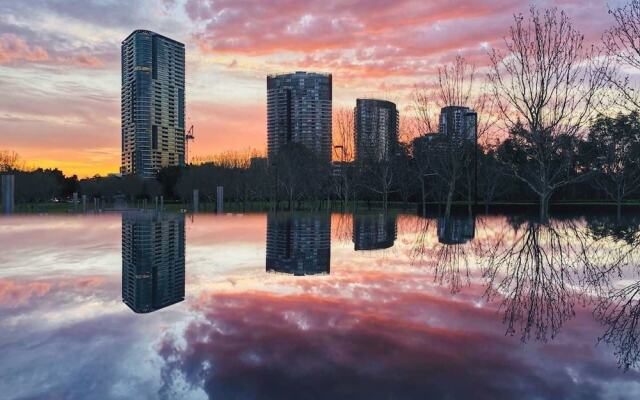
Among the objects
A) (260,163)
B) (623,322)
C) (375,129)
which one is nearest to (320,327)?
(623,322)

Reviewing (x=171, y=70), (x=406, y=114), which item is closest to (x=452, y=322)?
(x=406, y=114)

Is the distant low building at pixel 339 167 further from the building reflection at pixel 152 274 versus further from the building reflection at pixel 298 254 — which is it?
the building reflection at pixel 152 274

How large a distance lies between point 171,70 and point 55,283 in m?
108

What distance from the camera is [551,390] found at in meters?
4.07

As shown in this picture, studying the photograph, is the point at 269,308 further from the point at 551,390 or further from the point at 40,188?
the point at 40,188

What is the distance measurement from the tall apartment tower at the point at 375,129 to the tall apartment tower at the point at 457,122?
8200mm

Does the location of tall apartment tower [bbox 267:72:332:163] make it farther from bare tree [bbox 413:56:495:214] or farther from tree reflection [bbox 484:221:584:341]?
tree reflection [bbox 484:221:584:341]

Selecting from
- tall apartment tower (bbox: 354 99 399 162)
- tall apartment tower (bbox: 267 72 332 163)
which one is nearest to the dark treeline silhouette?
tall apartment tower (bbox: 354 99 399 162)

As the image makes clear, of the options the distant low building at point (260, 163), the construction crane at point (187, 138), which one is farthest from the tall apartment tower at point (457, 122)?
the construction crane at point (187, 138)

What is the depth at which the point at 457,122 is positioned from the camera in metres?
31.0

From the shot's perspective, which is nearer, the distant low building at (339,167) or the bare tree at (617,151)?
the bare tree at (617,151)

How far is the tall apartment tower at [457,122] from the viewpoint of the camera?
2986 cm

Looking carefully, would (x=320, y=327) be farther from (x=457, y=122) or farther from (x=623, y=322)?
(x=457, y=122)

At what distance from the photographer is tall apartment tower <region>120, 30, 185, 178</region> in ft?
341
